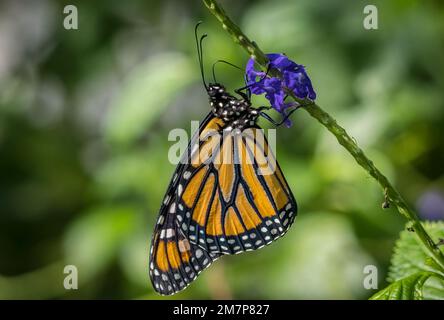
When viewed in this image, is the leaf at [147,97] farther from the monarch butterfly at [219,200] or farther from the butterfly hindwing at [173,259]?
the butterfly hindwing at [173,259]

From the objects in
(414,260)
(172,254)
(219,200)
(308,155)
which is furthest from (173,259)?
(308,155)

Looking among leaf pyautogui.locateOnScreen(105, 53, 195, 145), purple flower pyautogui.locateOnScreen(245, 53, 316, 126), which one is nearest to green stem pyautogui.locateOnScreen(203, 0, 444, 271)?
purple flower pyautogui.locateOnScreen(245, 53, 316, 126)

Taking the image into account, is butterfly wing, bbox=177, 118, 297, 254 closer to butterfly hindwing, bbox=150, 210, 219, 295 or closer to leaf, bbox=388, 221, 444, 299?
butterfly hindwing, bbox=150, 210, 219, 295

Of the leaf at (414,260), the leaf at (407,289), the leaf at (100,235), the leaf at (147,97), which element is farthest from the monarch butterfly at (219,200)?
the leaf at (100,235)

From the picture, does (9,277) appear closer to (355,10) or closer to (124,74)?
(124,74)
